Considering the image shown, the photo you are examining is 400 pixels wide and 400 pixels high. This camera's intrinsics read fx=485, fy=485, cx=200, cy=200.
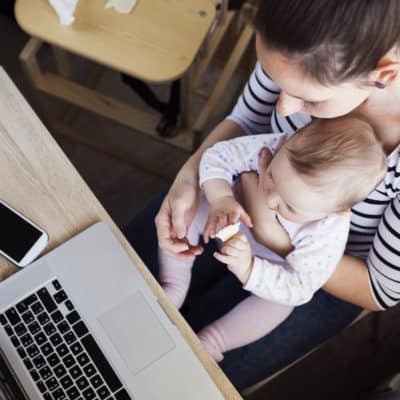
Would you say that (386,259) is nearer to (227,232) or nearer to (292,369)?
(227,232)

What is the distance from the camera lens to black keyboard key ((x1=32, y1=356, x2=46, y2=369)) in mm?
745

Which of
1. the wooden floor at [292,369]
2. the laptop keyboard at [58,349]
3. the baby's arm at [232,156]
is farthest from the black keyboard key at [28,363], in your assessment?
the wooden floor at [292,369]

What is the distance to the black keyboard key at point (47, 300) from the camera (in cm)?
77

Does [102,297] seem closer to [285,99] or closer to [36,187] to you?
[36,187]

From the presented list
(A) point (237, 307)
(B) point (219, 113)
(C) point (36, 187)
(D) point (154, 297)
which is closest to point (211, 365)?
(D) point (154, 297)

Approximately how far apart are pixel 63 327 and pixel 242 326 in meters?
0.36

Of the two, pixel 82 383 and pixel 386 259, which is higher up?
pixel 386 259

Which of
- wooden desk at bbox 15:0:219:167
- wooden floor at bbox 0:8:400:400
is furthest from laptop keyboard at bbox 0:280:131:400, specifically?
wooden floor at bbox 0:8:400:400

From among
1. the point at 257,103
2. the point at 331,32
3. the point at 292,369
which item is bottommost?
the point at 292,369

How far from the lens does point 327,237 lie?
0.85m

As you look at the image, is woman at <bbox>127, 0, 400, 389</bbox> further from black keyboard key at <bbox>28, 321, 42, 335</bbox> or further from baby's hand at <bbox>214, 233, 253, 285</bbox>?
black keyboard key at <bbox>28, 321, 42, 335</bbox>

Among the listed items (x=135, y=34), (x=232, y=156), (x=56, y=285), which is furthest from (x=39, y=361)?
(x=135, y=34)

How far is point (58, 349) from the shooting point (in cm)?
76

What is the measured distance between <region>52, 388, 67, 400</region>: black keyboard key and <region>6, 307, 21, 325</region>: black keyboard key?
0.12 metres
